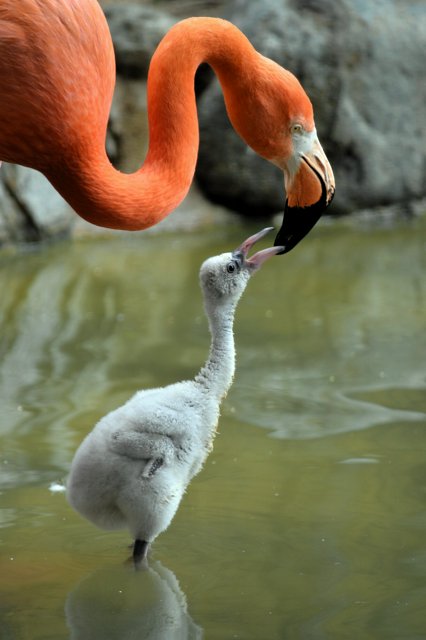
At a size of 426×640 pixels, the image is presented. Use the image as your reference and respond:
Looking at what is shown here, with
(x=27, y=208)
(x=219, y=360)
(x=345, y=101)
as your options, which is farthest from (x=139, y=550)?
(x=345, y=101)

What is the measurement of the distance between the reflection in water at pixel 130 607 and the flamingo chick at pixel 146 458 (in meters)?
0.08

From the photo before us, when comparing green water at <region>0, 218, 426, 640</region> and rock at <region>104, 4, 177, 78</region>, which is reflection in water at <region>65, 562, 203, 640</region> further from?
rock at <region>104, 4, 177, 78</region>

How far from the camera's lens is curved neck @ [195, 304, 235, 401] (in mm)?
2906

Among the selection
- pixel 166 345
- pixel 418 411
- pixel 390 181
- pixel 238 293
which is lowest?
pixel 390 181

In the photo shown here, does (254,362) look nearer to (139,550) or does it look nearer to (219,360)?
(219,360)

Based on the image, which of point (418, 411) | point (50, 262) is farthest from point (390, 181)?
point (418, 411)

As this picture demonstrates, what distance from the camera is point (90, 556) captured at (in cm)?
293

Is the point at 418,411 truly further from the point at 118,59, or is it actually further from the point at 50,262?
the point at 118,59

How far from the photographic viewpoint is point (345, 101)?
7.94m

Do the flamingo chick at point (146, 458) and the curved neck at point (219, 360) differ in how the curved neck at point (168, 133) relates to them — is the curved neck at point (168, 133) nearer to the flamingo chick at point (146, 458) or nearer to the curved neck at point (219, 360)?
the curved neck at point (219, 360)

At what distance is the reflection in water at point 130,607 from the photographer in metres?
2.55

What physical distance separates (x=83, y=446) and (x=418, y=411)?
1534mm

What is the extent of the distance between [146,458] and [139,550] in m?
0.25

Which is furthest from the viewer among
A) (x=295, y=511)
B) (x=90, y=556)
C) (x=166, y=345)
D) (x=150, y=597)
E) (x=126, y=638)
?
(x=166, y=345)
